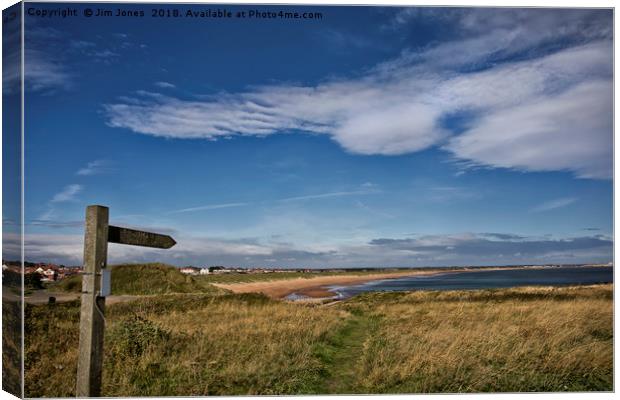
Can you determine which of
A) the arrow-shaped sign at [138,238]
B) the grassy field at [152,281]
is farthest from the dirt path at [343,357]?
the grassy field at [152,281]

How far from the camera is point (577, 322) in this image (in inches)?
353

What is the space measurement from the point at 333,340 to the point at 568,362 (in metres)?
4.03

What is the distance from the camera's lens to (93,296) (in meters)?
4.30

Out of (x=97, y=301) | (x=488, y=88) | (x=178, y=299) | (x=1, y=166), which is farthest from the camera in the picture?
(x=178, y=299)

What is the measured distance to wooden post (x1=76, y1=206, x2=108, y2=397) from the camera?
14.1 ft

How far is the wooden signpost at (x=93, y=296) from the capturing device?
4297mm

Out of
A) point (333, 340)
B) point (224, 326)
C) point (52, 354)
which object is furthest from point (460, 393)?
point (52, 354)

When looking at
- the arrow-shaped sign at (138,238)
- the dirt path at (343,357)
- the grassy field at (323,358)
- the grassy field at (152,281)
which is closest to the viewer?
the arrow-shaped sign at (138,238)

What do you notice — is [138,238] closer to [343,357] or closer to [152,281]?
[343,357]

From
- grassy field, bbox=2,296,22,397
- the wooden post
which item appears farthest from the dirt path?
grassy field, bbox=2,296,22,397

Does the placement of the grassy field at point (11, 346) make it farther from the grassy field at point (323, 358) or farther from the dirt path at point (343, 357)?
the dirt path at point (343, 357)

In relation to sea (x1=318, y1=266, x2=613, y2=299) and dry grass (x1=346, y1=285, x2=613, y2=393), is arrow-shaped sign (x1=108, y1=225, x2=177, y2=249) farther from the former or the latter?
sea (x1=318, y1=266, x2=613, y2=299)

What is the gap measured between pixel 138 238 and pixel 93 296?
0.68m

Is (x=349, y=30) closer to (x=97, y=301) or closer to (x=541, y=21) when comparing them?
(x=541, y=21)
